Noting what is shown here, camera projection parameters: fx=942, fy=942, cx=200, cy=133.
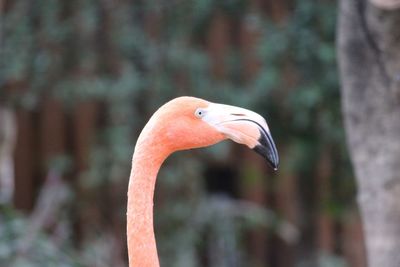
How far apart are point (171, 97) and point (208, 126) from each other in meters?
2.87

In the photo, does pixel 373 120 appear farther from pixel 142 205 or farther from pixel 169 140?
pixel 142 205

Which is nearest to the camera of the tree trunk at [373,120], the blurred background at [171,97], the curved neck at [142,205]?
the curved neck at [142,205]

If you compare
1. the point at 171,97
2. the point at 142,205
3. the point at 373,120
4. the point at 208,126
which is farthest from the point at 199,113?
the point at 171,97

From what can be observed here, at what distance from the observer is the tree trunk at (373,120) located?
11.2 feet

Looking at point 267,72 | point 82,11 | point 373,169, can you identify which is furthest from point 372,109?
point 82,11

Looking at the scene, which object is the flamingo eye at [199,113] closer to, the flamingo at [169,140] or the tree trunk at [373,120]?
the flamingo at [169,140]

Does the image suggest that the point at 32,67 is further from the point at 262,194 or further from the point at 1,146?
the point at 262,194

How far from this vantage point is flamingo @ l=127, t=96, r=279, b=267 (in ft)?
8.55

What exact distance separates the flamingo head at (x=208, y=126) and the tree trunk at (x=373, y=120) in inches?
35.9

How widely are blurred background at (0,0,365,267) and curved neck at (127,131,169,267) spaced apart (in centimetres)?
242

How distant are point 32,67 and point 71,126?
1236 mm

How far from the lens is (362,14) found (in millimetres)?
3412

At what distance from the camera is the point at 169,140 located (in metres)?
2.66

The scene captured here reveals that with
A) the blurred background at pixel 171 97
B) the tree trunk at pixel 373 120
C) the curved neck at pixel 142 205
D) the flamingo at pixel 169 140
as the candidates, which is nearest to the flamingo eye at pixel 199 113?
the flamingo at pixel 169 140
